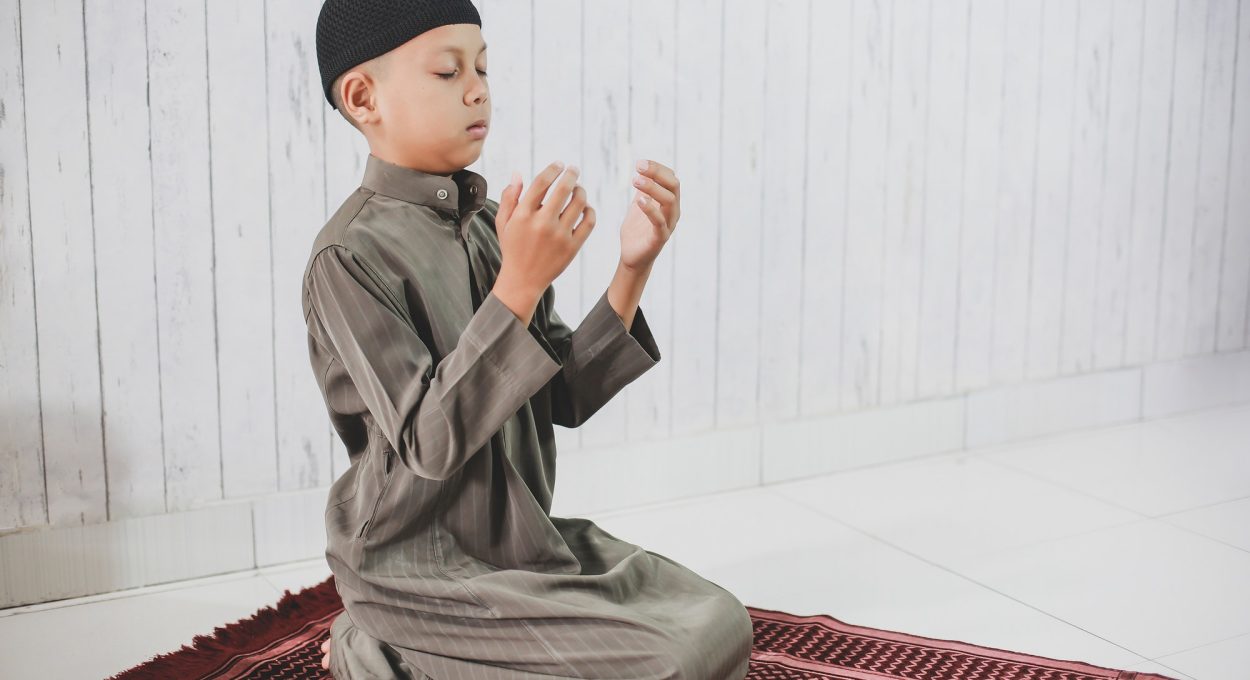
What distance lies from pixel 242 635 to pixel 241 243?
0.62 meters

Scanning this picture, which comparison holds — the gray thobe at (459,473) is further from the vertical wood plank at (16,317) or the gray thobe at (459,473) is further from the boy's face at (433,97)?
the vertical wood plank at (16,317)

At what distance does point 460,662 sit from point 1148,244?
7.72ft

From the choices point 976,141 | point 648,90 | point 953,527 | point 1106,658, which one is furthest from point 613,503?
point 976,141

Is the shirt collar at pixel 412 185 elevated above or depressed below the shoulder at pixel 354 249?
above

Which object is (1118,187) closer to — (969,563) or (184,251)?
(969,563)

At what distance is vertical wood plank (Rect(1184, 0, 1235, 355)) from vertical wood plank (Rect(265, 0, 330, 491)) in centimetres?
223

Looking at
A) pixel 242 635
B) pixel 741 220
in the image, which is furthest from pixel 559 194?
pixel 741 220

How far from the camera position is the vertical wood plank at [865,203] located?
8.48 feet

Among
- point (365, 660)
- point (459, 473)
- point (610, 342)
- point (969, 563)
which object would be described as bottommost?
point (969, 563)

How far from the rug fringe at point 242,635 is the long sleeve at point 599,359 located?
63 centimetres

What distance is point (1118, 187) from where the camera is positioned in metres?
3.03

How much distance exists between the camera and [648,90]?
92.1 inches

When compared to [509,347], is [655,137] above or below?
above

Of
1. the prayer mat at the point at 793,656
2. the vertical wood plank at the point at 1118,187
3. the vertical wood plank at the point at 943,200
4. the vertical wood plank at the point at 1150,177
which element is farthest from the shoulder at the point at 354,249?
the vertical wood plank at the point at 1150,177
